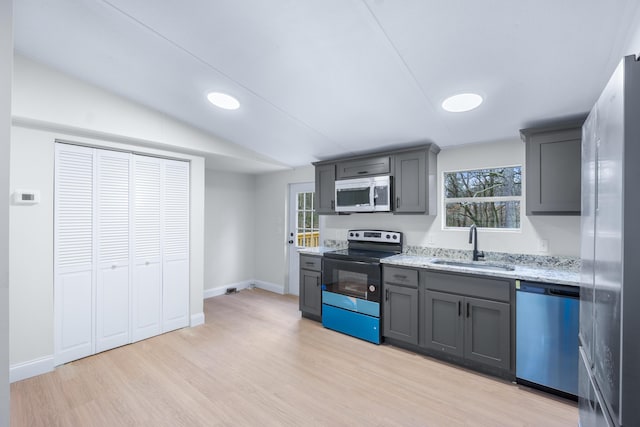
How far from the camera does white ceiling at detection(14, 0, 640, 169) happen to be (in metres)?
1.63

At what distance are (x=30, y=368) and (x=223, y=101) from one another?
2.91 metres

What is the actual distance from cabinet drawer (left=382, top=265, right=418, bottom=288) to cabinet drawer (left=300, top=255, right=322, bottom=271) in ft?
3.14

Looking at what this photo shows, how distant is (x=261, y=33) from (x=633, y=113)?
6.26 ft

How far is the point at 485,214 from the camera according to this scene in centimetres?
317

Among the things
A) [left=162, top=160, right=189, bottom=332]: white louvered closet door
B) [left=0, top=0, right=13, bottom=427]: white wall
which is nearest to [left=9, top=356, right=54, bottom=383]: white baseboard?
[left=162, top=160, right=189, bottom=332]: white louvered closet door

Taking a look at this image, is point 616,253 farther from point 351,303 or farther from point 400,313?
point 351,303

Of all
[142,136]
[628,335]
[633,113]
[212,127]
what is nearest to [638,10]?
[633,113]

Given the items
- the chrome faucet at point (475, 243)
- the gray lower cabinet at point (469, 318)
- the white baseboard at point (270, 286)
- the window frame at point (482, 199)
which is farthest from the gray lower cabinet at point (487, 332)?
the white baseboard at point (270, 286)

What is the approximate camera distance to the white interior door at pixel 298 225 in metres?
4.84

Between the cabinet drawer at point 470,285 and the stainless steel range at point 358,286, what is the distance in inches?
22.8

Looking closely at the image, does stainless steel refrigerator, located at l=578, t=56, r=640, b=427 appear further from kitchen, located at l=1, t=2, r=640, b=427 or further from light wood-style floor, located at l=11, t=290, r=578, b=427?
light wood-style floor, located at l=11, t=290, r=578, b=427

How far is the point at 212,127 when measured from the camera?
3510 millimetres

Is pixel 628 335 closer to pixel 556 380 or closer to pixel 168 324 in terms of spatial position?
pixel 556 380

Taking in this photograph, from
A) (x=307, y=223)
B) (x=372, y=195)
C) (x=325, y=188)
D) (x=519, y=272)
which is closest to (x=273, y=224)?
(x=307, y=223)
